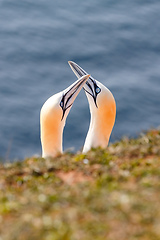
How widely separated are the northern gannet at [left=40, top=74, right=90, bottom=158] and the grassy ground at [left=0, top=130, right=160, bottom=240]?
308 centimetres

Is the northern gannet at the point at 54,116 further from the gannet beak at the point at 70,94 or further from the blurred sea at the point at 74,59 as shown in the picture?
the blurred sea at the point at 74,59

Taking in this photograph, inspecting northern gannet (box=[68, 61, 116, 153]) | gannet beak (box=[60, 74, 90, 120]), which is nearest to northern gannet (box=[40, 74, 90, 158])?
gannet beak (box=[60, 74, 90, 120])

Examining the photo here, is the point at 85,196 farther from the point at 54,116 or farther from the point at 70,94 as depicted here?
the point at 70,94

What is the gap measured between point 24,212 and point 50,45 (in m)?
13.8

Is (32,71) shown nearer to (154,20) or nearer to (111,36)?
(111,36)

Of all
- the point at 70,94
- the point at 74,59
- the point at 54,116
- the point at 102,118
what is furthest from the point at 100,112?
the point at 74,59

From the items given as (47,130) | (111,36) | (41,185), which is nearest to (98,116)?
(47,130)

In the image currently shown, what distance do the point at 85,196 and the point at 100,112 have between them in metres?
5.44

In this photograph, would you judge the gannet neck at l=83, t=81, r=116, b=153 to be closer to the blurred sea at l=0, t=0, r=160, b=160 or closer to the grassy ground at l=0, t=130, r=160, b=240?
the grassy ground at l=0, t=130, r=160, b=240

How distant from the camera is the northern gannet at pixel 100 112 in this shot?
1063cm

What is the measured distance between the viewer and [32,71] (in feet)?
57.8

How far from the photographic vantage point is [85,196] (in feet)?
17.7

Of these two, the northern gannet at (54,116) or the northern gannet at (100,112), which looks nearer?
the northern gannet at (54,116)

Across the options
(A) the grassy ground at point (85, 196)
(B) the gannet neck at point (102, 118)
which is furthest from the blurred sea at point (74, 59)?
(A) the grassy ground at point (85, 196)
